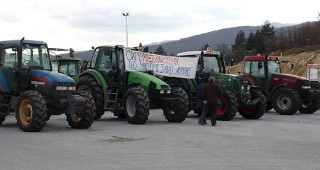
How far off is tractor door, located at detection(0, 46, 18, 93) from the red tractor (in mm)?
10818

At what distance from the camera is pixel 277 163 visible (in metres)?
8.77

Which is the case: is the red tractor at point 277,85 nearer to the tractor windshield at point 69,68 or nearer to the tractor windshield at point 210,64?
the tractor windshield at point 210,64

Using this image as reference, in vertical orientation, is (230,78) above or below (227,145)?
above

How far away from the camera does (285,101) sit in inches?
819

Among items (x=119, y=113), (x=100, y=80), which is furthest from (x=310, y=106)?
(x=100, y=80)

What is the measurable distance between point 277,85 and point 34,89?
1131 centimetres

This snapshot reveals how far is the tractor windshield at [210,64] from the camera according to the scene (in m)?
19.0

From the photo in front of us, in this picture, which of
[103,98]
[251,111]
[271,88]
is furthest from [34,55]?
[271,88]

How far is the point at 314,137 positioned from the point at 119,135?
16.8ft

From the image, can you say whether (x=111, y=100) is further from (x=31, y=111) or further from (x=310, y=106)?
(x=310, y=106)

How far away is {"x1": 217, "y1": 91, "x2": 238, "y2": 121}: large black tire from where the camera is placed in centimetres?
1702

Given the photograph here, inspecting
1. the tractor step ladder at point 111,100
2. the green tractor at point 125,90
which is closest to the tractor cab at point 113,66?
the green tractor at point 125,90

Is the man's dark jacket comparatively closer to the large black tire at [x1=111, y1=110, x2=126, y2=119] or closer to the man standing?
the man standing

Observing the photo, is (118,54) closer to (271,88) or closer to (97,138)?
(97,138)
